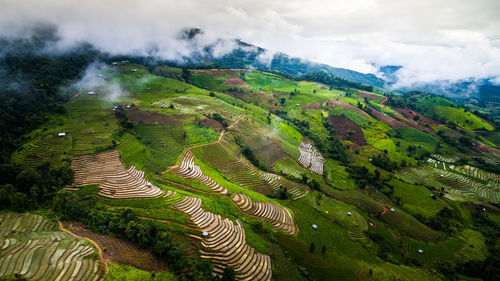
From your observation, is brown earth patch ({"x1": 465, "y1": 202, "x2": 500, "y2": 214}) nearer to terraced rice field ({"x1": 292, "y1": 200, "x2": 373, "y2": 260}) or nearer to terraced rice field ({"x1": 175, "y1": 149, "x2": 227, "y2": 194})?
terraced rice field ({"x1": 292, "y1": 200, "x2": 373, "y2": 260})

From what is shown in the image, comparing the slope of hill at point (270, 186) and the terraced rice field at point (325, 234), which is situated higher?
the slope of hill at point (270, 186)

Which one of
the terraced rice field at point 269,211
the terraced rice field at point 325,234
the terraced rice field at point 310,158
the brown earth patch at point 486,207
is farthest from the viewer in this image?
the terraced rice field at point 310,158

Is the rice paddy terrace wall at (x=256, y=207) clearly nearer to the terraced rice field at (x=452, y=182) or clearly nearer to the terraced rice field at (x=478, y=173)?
the terraced rice field at (x=452, y=182)

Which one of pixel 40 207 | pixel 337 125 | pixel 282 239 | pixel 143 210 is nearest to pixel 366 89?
pixel 337 125

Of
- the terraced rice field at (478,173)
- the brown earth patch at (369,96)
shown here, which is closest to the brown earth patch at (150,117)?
the terraced rice field at (478,173)

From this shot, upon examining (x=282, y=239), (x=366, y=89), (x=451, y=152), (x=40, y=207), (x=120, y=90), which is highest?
(x=366, y=89)

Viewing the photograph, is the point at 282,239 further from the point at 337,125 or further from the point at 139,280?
the point at 337,125
